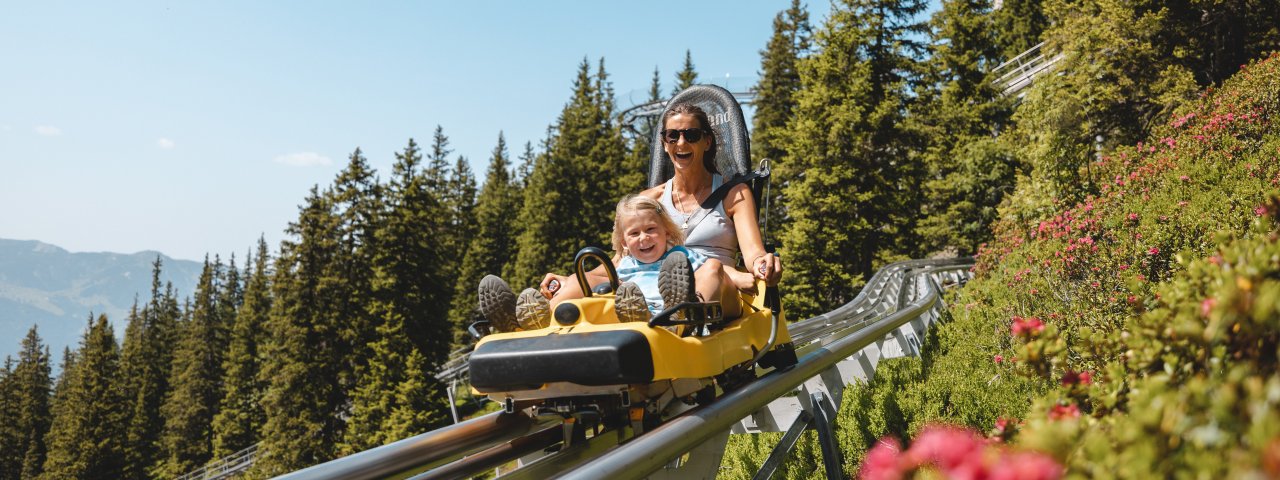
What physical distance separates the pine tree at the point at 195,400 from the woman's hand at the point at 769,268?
175ft

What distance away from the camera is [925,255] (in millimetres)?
28734

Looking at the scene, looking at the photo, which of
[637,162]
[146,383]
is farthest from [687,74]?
[146,383]

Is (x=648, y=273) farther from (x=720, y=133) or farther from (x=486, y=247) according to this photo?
(x=486, y=247)

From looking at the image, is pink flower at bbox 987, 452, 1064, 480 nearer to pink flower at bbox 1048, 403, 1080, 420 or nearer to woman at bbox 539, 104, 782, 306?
pink flower at bbox 1048, 403, 1080, 420

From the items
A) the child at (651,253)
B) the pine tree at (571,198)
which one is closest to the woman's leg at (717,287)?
the child at (651,253)

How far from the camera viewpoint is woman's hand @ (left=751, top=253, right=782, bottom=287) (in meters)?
4.36

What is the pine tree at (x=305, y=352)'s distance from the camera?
31188mm

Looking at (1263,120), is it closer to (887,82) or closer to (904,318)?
(904,318)

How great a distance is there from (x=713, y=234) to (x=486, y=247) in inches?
2029

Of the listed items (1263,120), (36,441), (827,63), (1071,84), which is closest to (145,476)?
(36,441)

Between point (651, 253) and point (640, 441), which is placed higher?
point (651, 253)

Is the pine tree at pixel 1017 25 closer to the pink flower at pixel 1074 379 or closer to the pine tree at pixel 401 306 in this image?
the pine tree at pixel 401 306

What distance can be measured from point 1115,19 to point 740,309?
1776 cm

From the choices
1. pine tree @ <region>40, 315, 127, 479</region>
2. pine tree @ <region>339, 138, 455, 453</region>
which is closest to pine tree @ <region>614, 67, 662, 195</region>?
pine tree @ <region>339, 138, 455, 453</region>
